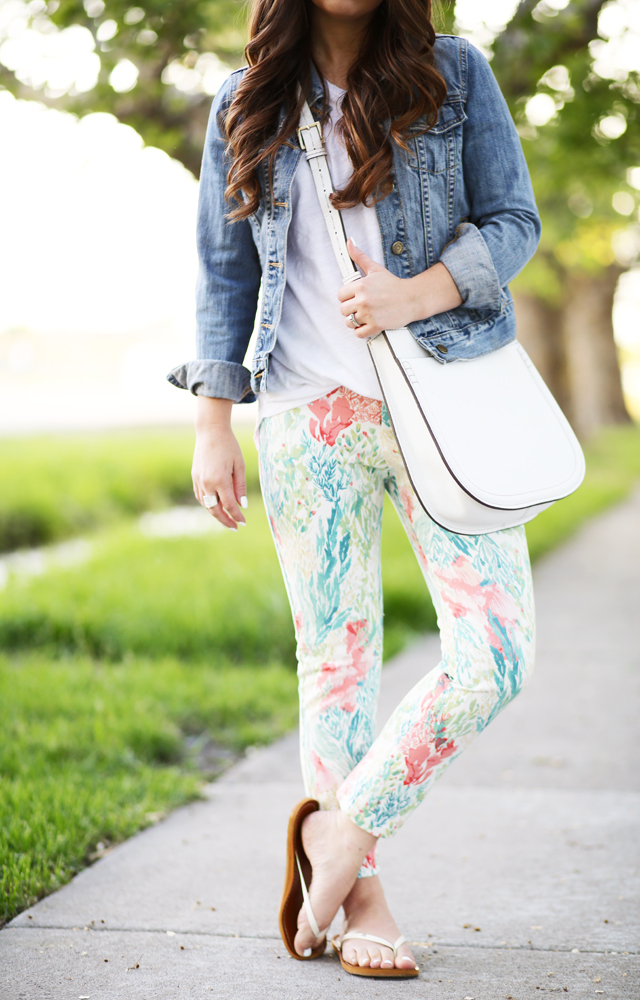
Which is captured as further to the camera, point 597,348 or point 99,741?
point 597,348

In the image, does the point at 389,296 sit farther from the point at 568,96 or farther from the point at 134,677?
the point at 568,96

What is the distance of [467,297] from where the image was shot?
1621 millimetres

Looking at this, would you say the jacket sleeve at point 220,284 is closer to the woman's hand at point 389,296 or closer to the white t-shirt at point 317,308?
the white t-shirt at point 317,308

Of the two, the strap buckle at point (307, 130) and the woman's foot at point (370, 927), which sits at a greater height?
the strap buckle at point (307, 130)

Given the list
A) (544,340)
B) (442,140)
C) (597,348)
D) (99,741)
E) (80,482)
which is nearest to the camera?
(442,140)

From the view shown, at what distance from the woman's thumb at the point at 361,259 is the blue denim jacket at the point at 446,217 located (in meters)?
0.07

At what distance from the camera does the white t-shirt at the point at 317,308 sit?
5.40 feet

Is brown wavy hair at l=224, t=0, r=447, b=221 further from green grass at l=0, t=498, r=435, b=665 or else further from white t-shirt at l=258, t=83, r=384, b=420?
green grass at l=0, t=498, r=435, b=665

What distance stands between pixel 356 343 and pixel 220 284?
1.05 feet

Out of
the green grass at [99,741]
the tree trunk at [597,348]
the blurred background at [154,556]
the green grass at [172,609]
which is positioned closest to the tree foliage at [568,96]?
the blurred background at [154,556]

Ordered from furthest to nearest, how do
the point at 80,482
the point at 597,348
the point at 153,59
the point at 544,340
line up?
the point at 597,348
the point at 544,340
the point at 80,482
the point at 153,59

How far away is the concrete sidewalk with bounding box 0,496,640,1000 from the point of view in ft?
5.56

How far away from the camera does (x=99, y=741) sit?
3.05 metres

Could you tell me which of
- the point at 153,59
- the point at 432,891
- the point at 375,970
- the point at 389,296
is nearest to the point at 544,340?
the point at 153,59
